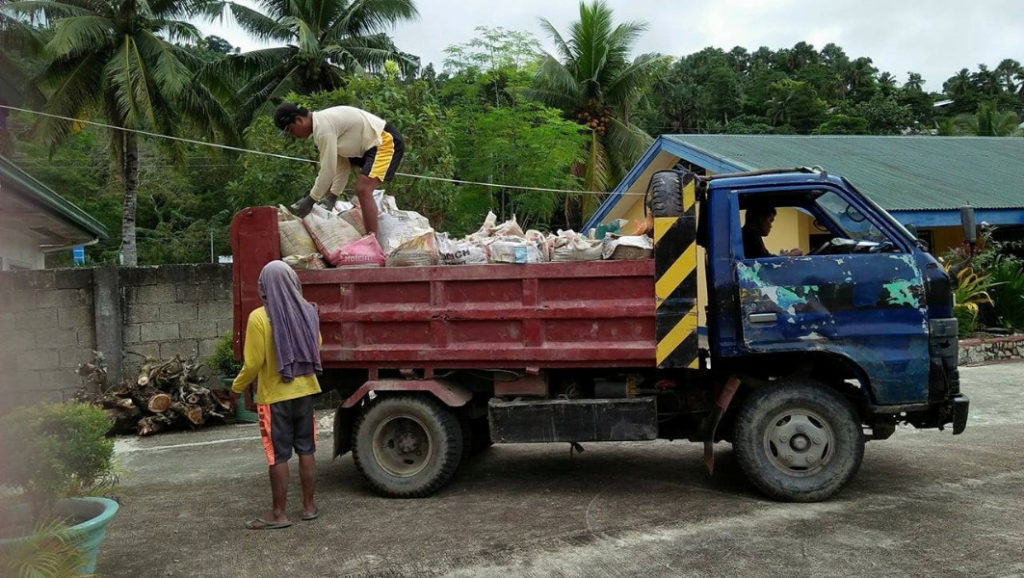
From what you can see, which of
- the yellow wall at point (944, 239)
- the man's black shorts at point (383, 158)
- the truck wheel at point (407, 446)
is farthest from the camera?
the yellow wall at point (944, 239)

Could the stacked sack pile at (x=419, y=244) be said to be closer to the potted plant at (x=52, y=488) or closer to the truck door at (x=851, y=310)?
the truck door at (x=851, y=310)

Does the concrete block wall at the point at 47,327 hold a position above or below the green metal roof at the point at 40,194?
below

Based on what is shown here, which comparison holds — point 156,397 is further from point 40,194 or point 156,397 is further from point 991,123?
point 991,123

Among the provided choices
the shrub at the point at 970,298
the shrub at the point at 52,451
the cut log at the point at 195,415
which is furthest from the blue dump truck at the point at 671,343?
the shrub at the point at 970,298

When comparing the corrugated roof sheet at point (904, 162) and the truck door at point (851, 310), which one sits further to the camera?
the corrugated roof sheet at point (904, 162)

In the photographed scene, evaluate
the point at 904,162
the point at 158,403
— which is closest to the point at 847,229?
the point at 158,403

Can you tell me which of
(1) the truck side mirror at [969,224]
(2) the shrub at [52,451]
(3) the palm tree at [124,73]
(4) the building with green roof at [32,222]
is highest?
(3) the palm tree at [124,73]

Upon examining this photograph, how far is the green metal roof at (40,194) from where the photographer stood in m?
9.58

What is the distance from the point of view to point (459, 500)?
224 inches

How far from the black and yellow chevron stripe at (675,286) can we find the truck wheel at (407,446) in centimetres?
157

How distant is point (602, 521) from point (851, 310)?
206 centimetres

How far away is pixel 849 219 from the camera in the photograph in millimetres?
5582

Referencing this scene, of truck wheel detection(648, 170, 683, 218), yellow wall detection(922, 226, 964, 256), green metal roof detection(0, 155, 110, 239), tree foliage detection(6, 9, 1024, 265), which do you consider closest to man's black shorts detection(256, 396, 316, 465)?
truck wheel detection(648, 170, 683, 218)

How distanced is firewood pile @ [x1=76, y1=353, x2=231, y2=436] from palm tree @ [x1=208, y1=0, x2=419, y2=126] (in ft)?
53.1
